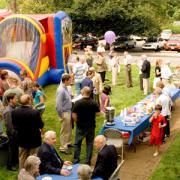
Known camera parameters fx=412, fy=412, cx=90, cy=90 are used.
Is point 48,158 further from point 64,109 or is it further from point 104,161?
point 64,109

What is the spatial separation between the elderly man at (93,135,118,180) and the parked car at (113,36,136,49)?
87.0 ft

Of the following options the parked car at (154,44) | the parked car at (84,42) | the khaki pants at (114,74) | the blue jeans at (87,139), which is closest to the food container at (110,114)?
the blue jeans at (87,139)

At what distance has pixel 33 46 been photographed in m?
16.8

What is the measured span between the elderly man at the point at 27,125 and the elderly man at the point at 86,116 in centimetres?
102

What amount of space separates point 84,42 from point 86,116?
82.9 ft

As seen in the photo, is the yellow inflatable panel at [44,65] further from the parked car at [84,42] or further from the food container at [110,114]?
the parked car at [84,42]

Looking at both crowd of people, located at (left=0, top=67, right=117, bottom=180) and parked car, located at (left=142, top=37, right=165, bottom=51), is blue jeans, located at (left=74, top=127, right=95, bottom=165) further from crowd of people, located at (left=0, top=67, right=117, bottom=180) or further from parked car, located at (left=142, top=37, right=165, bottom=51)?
parked car, located at (left=142, top=37, right=165, bottom=51)

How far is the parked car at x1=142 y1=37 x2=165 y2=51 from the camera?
107ft

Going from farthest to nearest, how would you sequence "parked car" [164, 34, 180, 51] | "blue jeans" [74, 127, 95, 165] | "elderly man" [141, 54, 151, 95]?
"parked car" [164, 34, 180, 51] → "elderly man" [141, 54, 151, 95] → "blue jeans" [74, 127, 95, 165]

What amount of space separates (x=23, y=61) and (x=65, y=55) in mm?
3058

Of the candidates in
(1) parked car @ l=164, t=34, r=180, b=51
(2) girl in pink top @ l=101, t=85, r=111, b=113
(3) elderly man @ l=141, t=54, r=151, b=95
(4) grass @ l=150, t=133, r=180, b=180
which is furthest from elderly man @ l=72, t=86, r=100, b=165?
(1) parked car @ l=164, t=34, r=180, b=51

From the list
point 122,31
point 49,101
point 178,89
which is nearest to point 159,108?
point 178,89

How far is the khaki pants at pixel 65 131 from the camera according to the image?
32.7 ft

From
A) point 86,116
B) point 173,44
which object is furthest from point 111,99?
point 173,44
